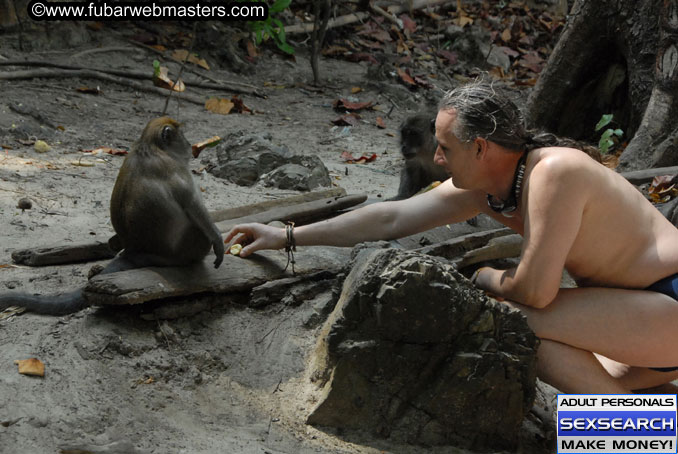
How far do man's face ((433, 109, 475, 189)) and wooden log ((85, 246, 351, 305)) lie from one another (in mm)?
1210

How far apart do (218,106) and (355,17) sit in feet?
14.1

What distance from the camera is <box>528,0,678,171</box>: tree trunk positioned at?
271 inches

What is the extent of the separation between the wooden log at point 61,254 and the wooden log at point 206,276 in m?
0.75

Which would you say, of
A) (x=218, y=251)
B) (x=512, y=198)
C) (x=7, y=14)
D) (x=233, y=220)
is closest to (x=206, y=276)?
(x=218, y=251)

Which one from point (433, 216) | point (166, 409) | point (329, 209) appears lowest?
point (166, 409)

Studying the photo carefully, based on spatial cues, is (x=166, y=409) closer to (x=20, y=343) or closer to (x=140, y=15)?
(x=20, y=343)

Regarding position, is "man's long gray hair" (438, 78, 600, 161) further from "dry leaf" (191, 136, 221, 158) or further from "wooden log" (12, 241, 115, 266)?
"dry leaf" (191, 136, 221, 158)

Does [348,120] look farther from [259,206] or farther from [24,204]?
[24,204]

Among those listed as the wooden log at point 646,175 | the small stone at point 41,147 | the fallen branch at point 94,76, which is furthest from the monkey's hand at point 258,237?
the fallen branch at point 94,76

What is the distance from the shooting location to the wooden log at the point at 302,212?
15.4 ft

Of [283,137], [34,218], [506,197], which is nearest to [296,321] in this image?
[506,197]

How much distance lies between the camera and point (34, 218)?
483 centimetres

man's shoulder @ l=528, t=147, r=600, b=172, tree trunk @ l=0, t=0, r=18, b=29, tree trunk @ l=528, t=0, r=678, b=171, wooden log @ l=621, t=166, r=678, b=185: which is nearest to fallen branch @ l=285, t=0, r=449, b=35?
tree trunk @ l=0, t=0, r=18, b=29

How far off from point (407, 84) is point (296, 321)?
7458mm
